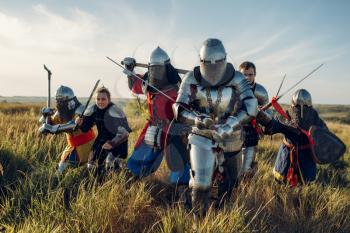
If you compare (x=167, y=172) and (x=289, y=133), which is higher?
(x=289, y=133)

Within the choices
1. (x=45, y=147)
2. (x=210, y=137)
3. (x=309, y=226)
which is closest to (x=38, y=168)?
(x=45, y=147)

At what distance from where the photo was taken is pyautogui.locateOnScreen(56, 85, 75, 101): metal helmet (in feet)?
17.9

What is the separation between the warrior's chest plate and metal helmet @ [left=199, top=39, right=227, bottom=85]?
11 centimetres

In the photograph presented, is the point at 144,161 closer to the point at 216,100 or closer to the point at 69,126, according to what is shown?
the point at 69,126

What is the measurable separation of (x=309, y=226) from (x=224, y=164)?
1.07 meters

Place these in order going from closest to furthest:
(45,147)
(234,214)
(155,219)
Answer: (234,214)
(155,219)
(45,147)

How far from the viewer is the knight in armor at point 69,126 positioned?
17.1 feet

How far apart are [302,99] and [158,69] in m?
2.09

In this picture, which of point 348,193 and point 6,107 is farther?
point 6,107

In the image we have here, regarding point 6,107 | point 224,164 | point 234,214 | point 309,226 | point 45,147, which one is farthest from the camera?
point 6,107

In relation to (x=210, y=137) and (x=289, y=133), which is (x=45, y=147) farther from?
(x=289, y=133)

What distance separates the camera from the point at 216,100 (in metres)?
3.87

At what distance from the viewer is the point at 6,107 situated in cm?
1836

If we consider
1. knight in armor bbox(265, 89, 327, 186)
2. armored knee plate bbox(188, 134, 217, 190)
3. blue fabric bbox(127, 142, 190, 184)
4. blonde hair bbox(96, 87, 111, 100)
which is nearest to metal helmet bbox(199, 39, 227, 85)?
armored knee plate bbox(188, 134, 217, 190)
